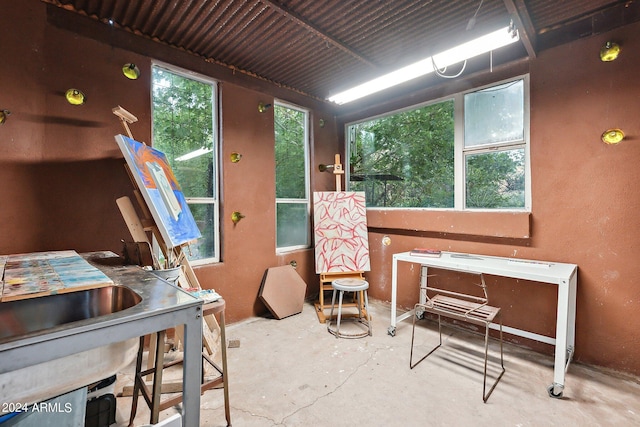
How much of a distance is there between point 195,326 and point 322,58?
9.01ft

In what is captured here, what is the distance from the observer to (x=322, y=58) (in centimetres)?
289

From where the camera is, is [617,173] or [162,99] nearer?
[617,173]

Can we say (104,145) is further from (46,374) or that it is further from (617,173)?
(617,173)

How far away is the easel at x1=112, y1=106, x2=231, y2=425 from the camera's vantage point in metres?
1.36

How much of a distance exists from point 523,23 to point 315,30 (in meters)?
1.56

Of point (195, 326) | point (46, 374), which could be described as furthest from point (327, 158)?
point (46, 374)

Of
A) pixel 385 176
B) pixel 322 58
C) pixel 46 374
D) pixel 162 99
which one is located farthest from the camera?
pixel 385 176

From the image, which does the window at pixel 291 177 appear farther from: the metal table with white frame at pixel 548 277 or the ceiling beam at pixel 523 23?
the ceiling beam at pixel 523 23

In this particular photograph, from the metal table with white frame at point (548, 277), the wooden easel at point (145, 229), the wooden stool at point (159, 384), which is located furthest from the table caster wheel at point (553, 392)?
the wooden easel at point (145, 229)

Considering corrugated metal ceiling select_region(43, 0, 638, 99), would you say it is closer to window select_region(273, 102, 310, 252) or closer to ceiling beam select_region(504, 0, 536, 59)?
ceiling beam select_region(504, 0, 536, 59)

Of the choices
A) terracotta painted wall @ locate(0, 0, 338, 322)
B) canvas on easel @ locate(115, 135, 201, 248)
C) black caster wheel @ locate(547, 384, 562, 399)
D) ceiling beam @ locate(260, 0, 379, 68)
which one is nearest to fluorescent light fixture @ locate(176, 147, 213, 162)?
terracotta painted wall @ locate(0, 0, 338, 322)

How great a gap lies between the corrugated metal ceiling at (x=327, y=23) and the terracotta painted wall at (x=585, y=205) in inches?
12.2

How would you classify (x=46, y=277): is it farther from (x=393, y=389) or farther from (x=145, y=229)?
(x=393, y=389)

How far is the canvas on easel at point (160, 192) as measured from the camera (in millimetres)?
1755
